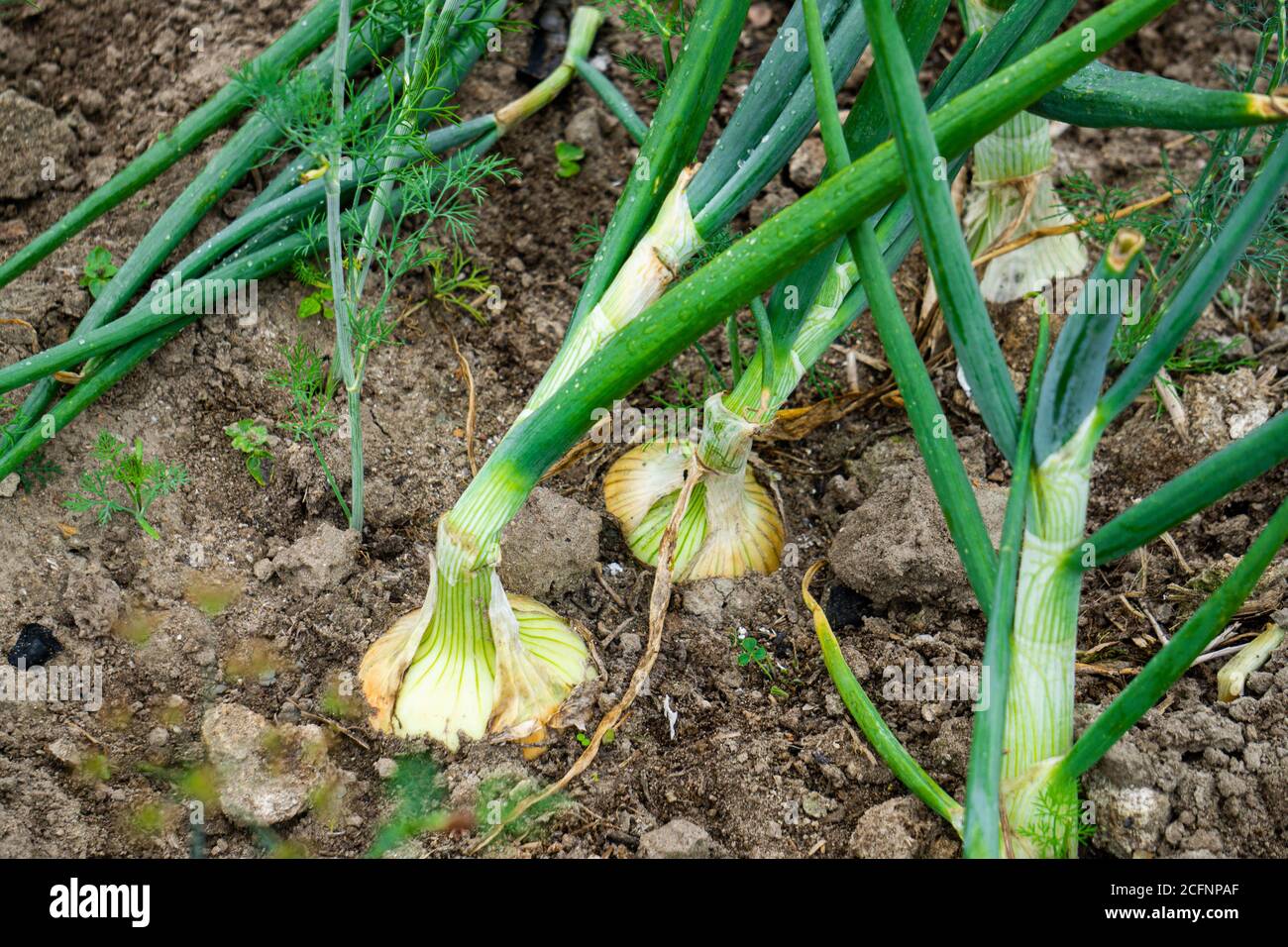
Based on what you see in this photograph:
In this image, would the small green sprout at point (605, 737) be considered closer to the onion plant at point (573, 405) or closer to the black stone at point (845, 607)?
the onion plant at point (573, 405)

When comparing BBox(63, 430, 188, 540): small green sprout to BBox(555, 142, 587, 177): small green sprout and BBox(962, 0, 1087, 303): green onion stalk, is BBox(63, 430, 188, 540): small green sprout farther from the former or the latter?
BBox(962, 0, 1087, 303): green onion stalk

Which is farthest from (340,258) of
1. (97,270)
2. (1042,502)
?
(1042,502)

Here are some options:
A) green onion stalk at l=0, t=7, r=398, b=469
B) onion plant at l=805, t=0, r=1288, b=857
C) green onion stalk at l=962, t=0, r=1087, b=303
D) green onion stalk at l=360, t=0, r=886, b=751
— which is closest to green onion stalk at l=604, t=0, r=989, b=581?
green onion stalk at l=360, t=0, r=886, b=751

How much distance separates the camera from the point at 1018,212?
7.25 feet

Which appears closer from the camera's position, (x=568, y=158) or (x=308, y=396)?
(x=308, y=396)

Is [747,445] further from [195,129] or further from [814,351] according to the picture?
[195,129]

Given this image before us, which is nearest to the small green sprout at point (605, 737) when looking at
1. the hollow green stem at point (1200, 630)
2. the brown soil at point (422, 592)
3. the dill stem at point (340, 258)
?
the brown soil at point (422, 592)

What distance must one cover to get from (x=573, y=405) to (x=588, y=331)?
0.21 m

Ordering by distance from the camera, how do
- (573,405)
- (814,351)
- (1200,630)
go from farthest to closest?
(814,351) < (573,405) < (1200,630)

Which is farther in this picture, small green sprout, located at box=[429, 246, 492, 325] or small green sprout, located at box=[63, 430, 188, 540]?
small green sprout, located at box=[429, 246, 492, 325]

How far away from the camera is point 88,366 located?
190 centimetres

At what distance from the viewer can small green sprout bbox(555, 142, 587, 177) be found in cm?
241

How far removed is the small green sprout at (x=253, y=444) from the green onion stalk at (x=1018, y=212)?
4.53 ft

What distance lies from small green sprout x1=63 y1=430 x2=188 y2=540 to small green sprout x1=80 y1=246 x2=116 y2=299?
1.00ft
